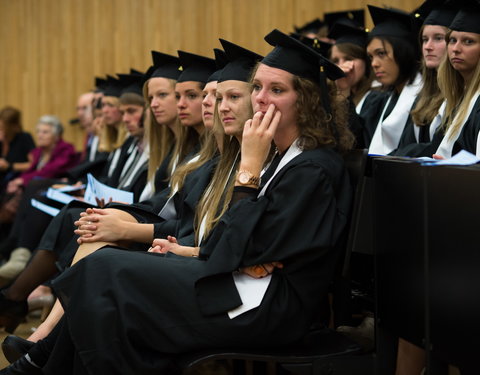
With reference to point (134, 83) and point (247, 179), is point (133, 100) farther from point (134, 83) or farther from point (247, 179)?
point (247, 179)

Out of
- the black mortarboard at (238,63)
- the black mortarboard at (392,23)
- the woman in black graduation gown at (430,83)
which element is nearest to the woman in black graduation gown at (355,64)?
the black mortarboard at (392,23)

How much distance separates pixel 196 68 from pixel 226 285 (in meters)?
2.37

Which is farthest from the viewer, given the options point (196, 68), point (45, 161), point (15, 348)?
point (45, 161)

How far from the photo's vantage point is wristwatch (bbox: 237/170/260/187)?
115 inches

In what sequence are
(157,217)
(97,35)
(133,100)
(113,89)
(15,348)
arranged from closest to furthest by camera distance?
(15,348), (157,217), (133,100), (113,89), (97,35)

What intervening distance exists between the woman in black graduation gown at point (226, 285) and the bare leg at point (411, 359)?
15.0 inches

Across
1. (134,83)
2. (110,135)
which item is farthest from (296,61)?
(110,135)

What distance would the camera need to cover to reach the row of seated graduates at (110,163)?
589 cm

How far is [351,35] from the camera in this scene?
527 centimetres

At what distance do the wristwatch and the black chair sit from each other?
374mm

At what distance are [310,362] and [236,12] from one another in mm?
6640

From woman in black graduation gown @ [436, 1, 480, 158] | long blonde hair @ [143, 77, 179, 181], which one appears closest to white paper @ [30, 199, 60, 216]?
long blonde hair @ [143, 77, 179, 181]

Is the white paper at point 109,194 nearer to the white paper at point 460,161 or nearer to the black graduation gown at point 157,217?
the black graduation gown at point 157,217

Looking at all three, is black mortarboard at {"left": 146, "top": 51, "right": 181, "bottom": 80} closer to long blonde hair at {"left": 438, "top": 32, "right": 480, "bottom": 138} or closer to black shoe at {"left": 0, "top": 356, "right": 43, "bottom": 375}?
long blonde hair at {"left": 438, "top": 32, "right": 480, "bottom": 138}
